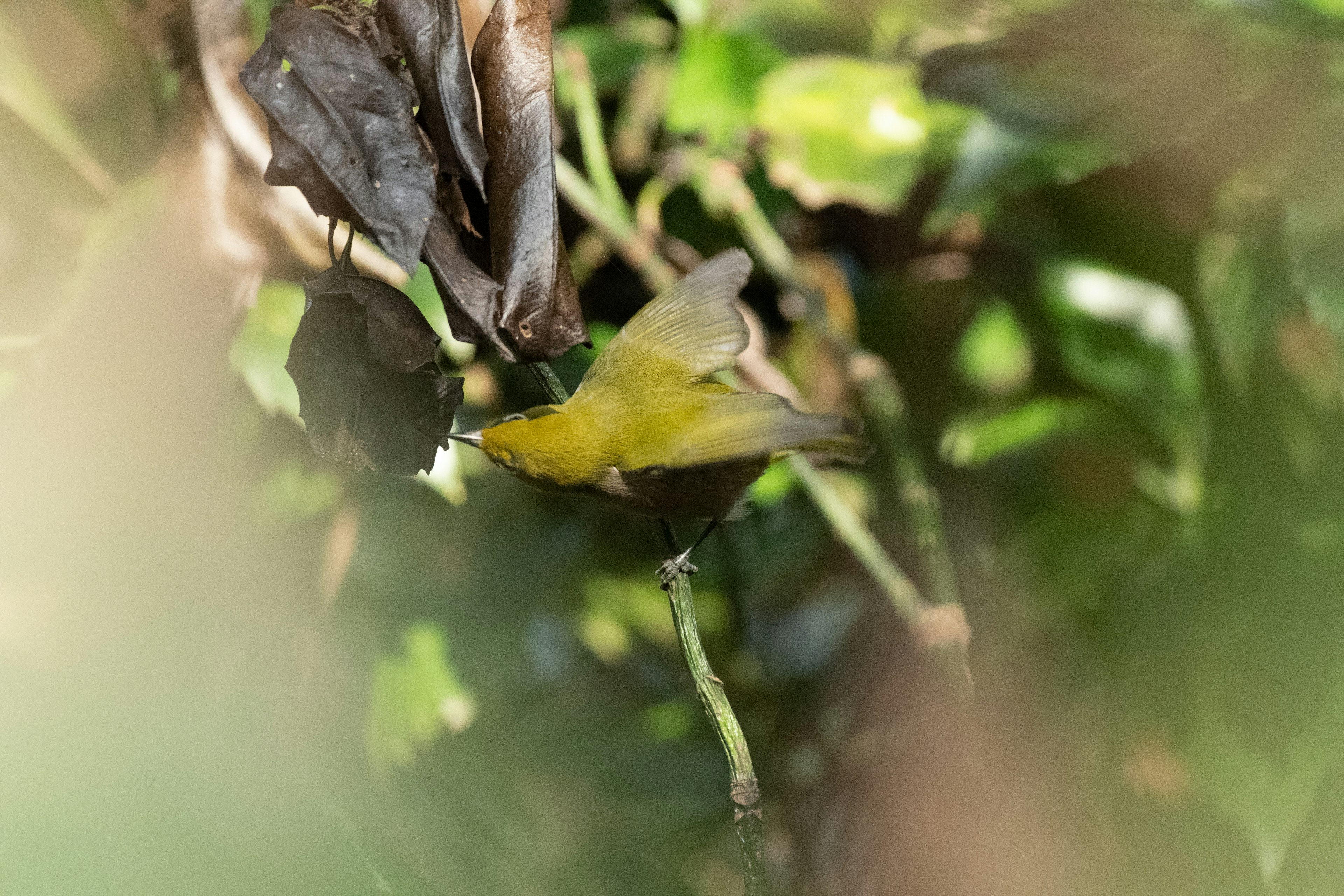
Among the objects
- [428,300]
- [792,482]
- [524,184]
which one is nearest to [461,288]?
[524,184]

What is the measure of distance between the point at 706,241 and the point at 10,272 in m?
0.51

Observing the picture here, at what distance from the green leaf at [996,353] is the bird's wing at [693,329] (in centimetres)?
36

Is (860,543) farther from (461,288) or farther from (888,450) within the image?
(461,288)

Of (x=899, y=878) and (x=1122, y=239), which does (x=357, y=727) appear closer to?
(x=899, y=878)

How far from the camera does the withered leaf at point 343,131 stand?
0.72 feet

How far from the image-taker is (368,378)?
257mm

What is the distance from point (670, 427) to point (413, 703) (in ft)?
1.33

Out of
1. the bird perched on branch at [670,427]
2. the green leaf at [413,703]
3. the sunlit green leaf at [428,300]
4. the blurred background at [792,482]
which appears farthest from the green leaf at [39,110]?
the bird perched on branch at [670,427]

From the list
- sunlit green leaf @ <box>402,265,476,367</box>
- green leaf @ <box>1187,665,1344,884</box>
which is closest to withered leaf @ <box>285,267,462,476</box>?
sunlit green leaf @ <box>402,265,476,367</box>

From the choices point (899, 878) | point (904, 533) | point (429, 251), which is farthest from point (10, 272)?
point (899, 878)

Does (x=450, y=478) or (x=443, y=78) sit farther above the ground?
(x=443, y=78)

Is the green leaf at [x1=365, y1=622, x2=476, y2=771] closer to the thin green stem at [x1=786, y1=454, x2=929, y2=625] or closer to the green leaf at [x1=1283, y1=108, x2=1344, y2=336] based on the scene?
the thin green stem at [x1=786, y1=454, x2=929, y2=625]

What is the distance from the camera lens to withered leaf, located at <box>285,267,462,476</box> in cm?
25

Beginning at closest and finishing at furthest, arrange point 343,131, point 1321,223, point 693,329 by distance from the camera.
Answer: point 343,131 < point 693,329 < point 1321,223
